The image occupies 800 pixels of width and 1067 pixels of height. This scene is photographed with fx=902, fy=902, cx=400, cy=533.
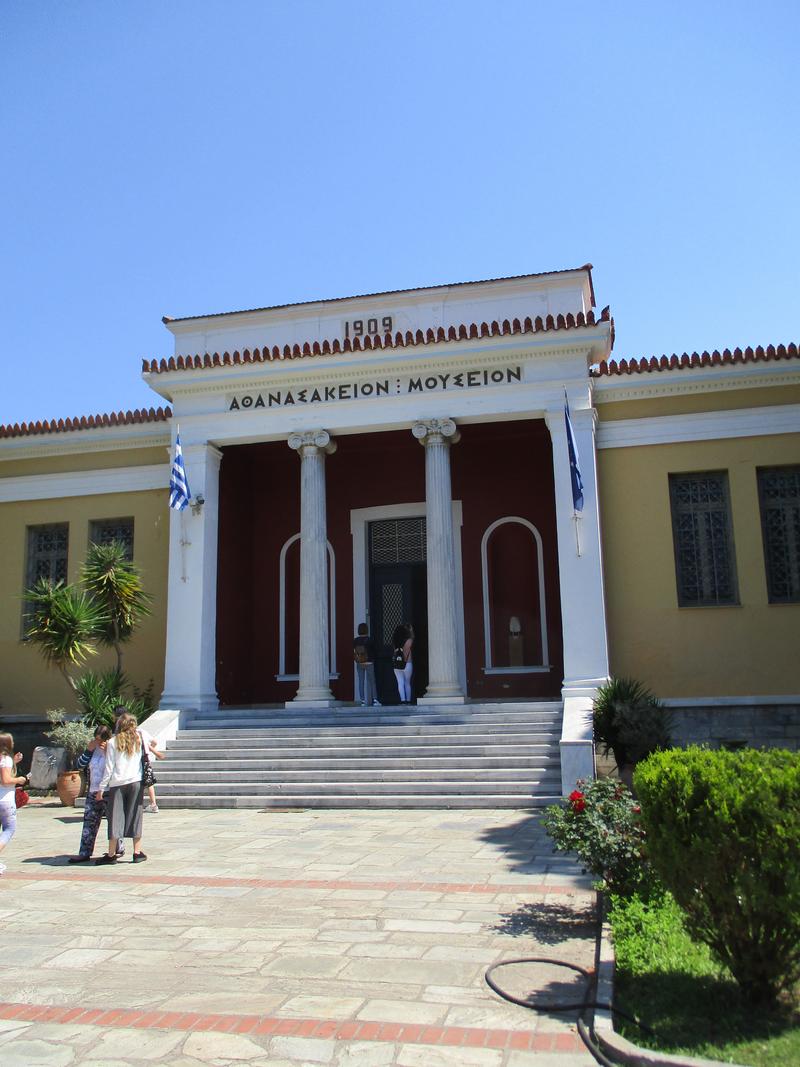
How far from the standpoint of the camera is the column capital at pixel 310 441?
15578 mm

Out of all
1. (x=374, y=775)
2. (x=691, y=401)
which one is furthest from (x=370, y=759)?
(x=691, y=401)

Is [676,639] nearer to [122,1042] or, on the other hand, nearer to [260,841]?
[260,841]

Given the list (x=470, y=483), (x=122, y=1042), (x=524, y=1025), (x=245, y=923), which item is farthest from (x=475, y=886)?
(x=470, y=483)

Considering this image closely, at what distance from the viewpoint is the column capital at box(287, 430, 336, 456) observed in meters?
15.6

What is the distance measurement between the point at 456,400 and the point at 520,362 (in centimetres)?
124

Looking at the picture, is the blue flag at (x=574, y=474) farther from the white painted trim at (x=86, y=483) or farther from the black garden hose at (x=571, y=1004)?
the black garden hose at (x=571, y=1004)

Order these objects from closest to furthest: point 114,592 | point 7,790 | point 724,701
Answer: point 7,790 < point 724,701 < point 114,592

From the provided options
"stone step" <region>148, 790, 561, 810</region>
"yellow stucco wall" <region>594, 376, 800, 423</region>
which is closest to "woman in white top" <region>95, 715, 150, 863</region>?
"stone step" <region>148, 790, 561, 810</region>

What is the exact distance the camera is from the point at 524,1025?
4316 mm

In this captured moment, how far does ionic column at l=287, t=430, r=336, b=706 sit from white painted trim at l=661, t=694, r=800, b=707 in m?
5.57

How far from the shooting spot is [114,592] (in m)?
14.9

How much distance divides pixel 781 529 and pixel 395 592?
284 inches

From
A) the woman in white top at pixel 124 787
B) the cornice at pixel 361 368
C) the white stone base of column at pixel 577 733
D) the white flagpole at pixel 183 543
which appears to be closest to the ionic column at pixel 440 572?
the cornice at pixel 361 368

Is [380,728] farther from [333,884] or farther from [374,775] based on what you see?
[333,884]
